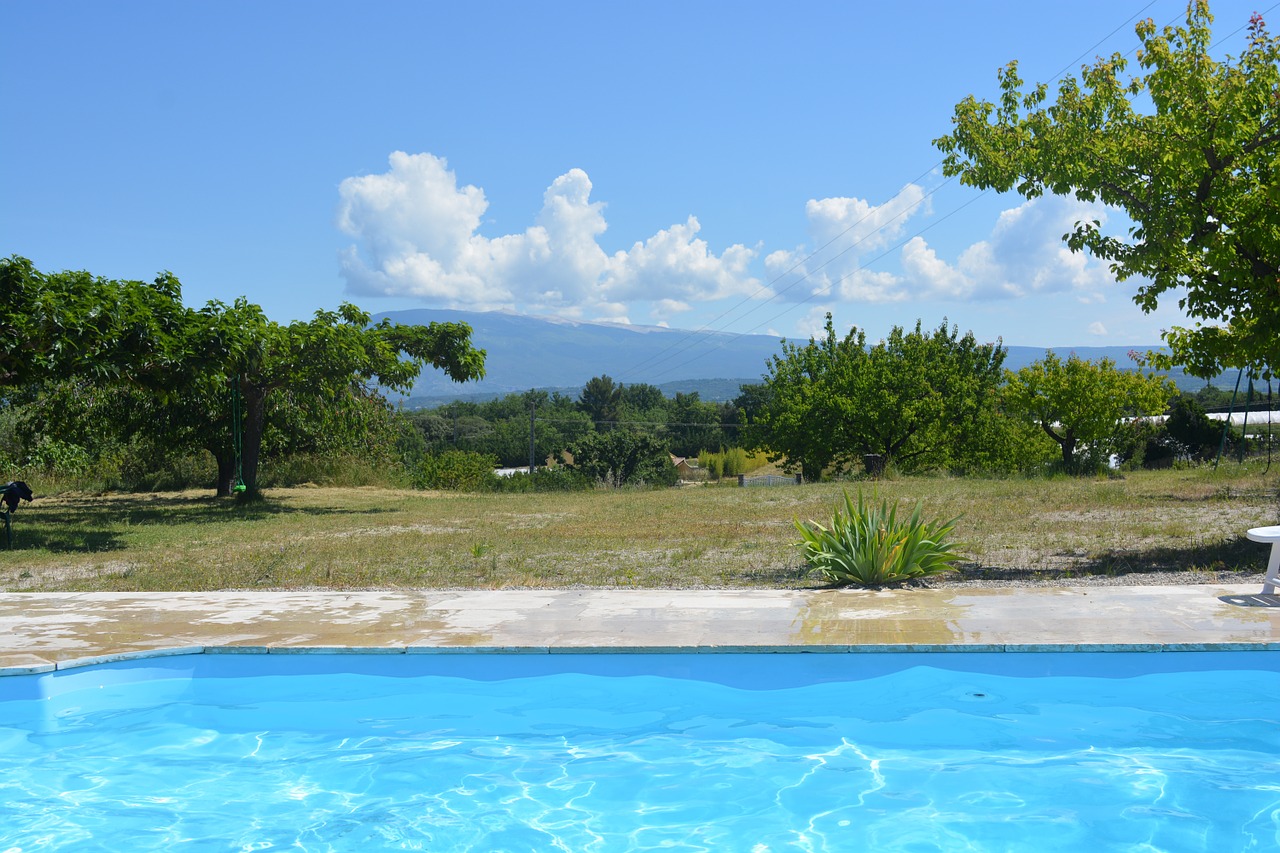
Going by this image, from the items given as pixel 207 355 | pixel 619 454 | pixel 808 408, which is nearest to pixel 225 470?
pixel 207 355

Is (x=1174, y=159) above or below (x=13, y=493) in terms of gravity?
above

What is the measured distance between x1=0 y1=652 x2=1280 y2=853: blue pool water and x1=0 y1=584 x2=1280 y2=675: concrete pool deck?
117 millimetres

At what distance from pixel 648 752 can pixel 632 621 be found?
1350 mm

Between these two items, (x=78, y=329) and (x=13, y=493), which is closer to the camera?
(x=78, y=329)

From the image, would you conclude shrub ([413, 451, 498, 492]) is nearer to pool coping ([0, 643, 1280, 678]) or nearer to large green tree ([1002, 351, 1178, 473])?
large green tree ([1002, 351, 1178, 473])

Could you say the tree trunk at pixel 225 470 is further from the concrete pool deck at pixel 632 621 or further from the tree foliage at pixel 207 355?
the concrete pool deck at pixel 632 621

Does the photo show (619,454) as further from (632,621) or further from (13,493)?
(632,621)

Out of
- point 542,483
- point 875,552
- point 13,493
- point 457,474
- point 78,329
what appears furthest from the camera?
point 457,474

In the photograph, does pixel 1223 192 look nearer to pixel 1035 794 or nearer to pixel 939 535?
pixel 939 535

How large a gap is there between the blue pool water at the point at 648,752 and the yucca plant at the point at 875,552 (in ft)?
8.92

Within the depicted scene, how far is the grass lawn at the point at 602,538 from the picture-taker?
10.4 m

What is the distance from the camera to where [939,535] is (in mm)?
9641

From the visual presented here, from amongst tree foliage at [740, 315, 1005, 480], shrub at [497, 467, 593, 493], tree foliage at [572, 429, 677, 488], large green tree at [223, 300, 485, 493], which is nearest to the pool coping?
large green tree at [223, 300, 485, 493]

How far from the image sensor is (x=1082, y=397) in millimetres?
38875
